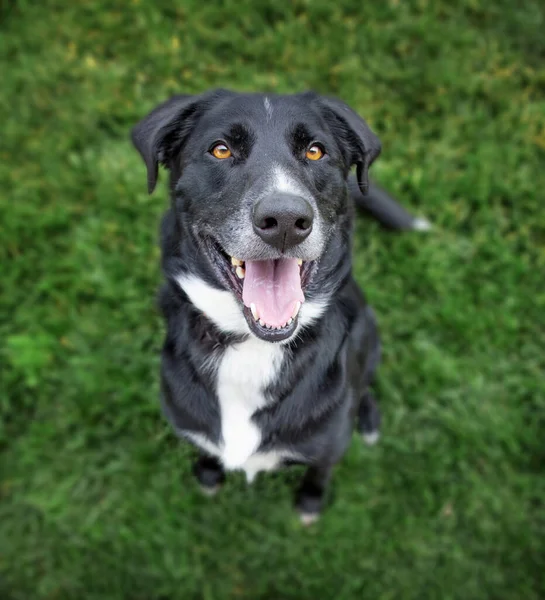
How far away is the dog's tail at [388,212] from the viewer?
11.9ft

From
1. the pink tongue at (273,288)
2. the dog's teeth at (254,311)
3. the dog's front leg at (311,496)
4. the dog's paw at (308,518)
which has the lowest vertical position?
the dog's paw at (308,518)

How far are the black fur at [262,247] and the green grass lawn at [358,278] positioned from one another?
1038 mm

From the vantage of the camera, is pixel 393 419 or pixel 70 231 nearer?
pixel 393 419

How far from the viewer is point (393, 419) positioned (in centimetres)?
370

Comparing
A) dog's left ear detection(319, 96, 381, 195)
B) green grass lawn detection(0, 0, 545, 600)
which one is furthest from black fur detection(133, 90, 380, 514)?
green grass lawn detection(0, 0, 545, 600)

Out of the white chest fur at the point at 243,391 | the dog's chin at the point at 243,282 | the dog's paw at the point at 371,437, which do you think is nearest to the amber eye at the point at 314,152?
the dog's chin at the point at 243,282

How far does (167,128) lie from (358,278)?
1996mm

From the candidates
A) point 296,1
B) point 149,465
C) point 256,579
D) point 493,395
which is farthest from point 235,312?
point 296,1

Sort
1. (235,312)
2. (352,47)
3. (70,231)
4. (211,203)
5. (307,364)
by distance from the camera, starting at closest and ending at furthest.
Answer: (211,203) → (235,312) → (307,364) → (70,231) → (352,47)

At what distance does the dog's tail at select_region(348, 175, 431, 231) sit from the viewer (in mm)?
3629

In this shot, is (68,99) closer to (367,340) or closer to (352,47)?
(352,47)

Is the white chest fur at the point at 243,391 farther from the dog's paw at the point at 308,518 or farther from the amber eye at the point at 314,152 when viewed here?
the dog's paw at the point at 308,518

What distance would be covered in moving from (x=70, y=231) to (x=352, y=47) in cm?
258

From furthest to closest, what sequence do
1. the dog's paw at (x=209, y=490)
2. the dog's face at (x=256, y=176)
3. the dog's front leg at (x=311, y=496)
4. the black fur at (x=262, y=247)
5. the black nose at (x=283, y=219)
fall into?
the dog's paw at (x=209, y=490), the dog's front leg at (x=311, y=496), the black fur at (x=262, y=247), the dog's face at (x=256, y=176), the black nose at (x=283, y=219)
